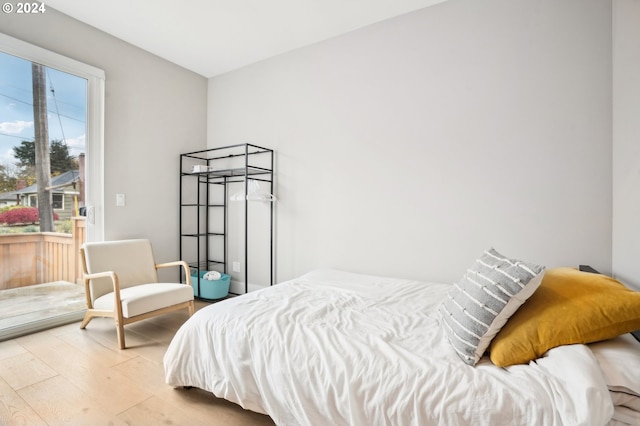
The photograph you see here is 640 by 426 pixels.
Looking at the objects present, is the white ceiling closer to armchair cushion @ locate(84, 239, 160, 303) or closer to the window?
the window

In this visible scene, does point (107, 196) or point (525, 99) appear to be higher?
point (525, 99)

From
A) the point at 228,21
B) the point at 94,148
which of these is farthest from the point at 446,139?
the point at 94,148

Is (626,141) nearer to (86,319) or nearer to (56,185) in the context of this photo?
(86,319)

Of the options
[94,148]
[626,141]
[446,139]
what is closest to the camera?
[626,141]

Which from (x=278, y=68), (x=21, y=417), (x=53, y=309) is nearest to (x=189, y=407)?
(x=21, y=417)

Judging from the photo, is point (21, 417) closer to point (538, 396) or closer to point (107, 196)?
point (107, 196)

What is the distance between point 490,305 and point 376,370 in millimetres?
504

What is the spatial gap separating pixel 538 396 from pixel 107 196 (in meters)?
3.51

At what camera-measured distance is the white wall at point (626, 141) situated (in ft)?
4.96

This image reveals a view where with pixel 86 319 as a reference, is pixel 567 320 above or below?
above

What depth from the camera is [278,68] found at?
3312 mm

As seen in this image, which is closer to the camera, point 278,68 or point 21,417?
point 21,417

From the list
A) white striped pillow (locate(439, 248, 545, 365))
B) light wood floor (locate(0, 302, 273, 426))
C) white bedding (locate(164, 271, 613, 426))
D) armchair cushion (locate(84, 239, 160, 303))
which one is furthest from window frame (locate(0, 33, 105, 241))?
white striped pillow (locate(439, 248, 545, 365))

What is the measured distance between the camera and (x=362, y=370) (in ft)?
Answer: 3.85
